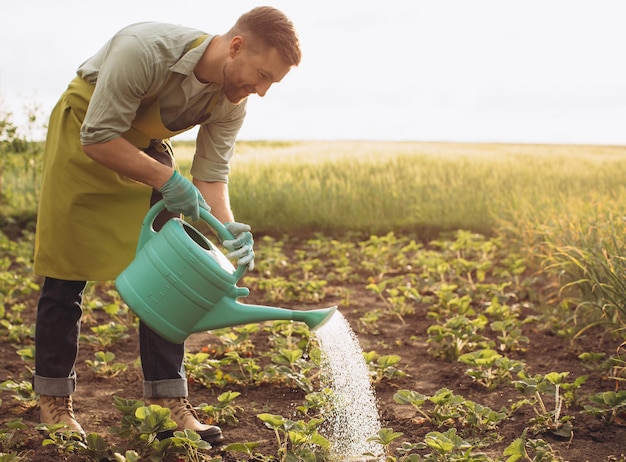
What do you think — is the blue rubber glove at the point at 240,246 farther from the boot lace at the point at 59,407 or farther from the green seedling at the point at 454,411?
the boot lace at the point at 59,407

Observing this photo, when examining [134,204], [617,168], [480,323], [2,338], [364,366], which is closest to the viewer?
[134,204]

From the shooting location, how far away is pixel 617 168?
7.46 m

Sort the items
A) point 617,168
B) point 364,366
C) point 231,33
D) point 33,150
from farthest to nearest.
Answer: point 617,168 → point 33,150 → point 364,366 → point 231,33

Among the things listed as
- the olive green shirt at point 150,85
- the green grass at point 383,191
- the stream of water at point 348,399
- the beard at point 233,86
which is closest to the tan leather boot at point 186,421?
the stream of water at point 348,399

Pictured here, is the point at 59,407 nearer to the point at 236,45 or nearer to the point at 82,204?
the point at 82,204

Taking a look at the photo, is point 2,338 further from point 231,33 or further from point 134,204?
point 231,33

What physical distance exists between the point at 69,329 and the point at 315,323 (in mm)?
852

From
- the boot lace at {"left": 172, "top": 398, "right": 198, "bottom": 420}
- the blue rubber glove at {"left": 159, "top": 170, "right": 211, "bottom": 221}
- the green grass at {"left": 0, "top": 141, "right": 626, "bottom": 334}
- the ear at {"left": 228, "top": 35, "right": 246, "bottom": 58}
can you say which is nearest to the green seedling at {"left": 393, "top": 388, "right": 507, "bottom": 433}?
the boot lace at {"left": 172, "top": 398, "right": 198, "bottom": 420}

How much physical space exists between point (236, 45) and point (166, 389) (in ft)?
3.37

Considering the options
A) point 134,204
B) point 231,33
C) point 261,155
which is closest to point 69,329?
point 134,204

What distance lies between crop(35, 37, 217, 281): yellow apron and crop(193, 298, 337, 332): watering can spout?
1.74ft

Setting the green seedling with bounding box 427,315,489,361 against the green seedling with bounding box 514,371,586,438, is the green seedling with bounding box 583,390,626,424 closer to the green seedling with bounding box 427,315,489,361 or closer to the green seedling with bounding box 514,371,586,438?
the green seedling with bounding box 514,371,586,438

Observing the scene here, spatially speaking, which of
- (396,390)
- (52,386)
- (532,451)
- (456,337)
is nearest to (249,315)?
(52,386)

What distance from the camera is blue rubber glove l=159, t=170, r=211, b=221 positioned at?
2.12 metres
